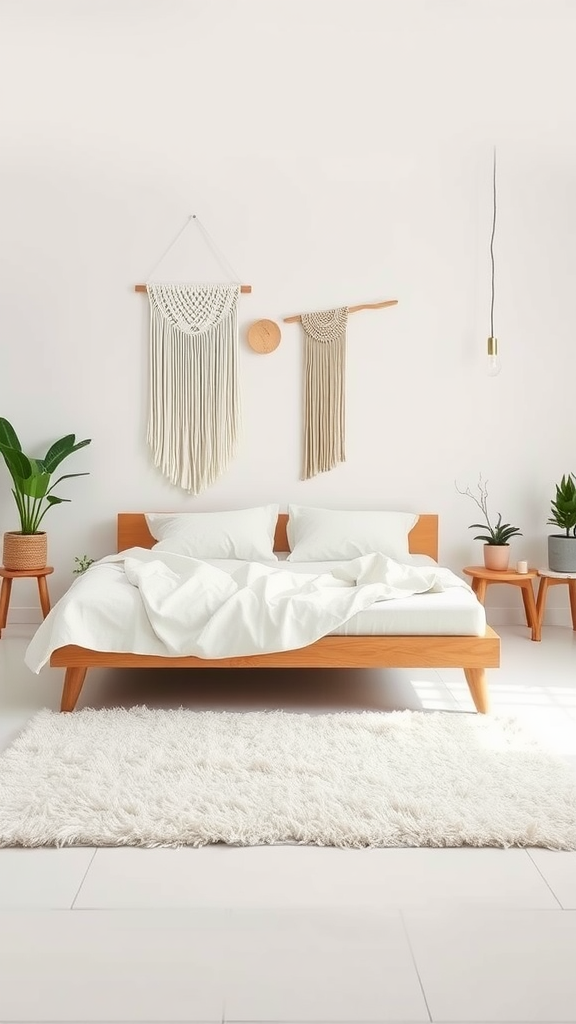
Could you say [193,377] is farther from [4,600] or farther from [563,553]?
[563,553]

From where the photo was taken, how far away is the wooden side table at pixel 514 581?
485 cm

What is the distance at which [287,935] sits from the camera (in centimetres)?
194

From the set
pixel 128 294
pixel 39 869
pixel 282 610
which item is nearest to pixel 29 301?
pixel 128 294

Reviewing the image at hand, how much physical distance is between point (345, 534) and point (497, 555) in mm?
889

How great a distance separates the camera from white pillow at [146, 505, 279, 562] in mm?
4703

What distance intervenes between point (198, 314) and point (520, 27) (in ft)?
7.99

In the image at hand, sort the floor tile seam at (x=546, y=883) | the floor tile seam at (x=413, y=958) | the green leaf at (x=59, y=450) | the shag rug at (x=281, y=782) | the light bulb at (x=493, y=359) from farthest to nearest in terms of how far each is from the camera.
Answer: the light bulb at (x=493, y=359)
the green leaf at (x=59, y=450)
the shag rug at (x=281, y=782)
the floor tile seam at (x=546, y=883)
the floor tile seam at (x=413, y=958)

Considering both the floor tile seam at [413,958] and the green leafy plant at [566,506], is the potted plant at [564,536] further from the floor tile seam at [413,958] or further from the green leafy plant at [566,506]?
the floor tile seam at [413,958]

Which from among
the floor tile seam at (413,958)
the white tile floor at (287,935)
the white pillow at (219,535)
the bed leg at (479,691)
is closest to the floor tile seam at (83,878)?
the white tile floor at (287,935)

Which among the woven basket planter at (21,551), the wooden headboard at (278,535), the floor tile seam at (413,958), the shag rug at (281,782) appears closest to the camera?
the floor tile seam at (413,958)

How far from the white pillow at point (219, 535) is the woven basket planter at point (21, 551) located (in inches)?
25.7

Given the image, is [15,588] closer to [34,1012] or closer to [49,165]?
[49,165]

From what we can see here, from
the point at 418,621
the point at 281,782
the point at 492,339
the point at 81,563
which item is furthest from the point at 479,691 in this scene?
the point at 81,563

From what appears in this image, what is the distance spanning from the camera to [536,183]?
204 inches
